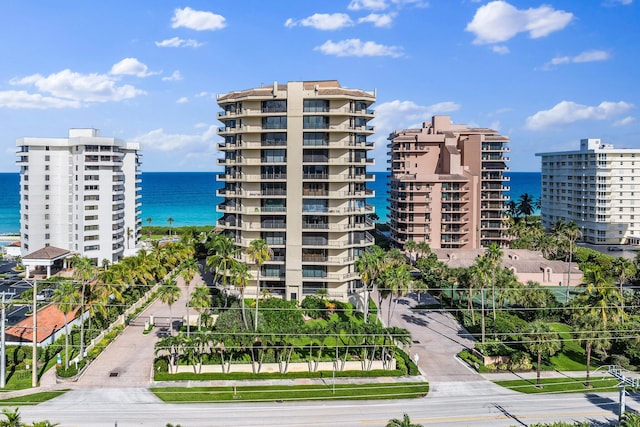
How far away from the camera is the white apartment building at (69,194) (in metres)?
93.8

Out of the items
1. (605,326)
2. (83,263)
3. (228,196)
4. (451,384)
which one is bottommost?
(451,384)

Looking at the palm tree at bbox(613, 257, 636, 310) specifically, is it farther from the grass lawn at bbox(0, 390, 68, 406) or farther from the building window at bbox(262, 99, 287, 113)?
the grass lawn at bbox(0, 390, 68, 406)

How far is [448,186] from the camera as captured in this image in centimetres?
10488

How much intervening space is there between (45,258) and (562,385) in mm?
80194

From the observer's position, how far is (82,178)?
93750 mm

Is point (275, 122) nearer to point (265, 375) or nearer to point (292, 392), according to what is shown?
point (265, 375)

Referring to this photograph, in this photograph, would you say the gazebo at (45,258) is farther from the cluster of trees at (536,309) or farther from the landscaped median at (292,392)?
the cluster of trees at (536,309)

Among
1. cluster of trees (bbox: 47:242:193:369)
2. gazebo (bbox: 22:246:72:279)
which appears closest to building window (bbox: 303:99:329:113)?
cluster of trees (bbox: 47:242:193:369)

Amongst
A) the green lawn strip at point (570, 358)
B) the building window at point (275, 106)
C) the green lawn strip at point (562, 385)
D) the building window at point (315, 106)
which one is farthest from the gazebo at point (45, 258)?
the green lawn strip at point (570, 358)

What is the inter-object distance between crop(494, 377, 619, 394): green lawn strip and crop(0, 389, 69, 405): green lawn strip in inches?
1630

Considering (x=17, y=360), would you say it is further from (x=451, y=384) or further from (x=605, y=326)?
(x=605, y=326)

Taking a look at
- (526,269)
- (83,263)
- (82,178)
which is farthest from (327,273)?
(82,178)

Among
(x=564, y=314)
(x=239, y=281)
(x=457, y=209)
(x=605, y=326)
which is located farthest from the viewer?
(x=457, y=209)

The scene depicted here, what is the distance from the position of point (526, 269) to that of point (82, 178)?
82399 millimetres
